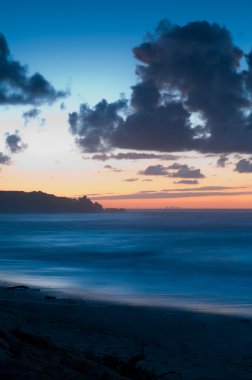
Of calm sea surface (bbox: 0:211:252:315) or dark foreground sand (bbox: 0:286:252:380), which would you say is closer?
dark foreground sand (bbox: 0:286:252:380)

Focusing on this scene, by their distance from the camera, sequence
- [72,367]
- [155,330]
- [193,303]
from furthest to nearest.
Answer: [193,303] → [155,330] → [72,367]

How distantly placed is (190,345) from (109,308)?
4.91 m

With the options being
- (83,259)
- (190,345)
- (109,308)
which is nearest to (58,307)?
(109,308)

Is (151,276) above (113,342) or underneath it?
above

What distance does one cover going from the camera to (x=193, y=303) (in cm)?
1773

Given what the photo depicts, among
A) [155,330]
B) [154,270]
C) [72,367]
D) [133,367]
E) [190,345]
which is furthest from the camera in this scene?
[154,270]

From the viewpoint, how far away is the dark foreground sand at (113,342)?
5645 millimetres

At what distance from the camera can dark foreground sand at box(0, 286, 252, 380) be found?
564 centimetres

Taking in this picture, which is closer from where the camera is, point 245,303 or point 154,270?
point 245,303

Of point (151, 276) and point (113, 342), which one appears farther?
point (151, 276)

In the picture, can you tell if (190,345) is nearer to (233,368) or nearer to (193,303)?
(233,368)

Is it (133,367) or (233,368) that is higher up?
(133,367)

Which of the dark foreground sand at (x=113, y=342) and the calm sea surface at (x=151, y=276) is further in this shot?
the calm sea surface at (x=151, y=276)

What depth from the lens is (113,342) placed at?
10.5 metres
